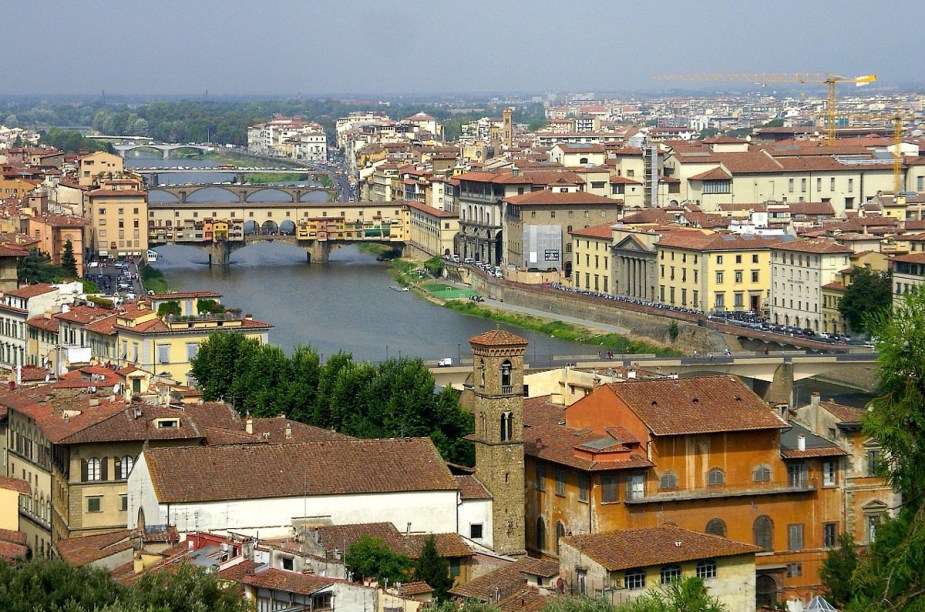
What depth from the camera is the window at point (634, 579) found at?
47.1 ft

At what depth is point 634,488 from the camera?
1706 centimetres

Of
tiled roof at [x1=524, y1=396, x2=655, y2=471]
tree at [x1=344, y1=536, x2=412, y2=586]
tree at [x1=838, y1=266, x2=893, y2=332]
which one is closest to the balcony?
tiled roof at [x1=524, y1=396, x2=655, y2=471]

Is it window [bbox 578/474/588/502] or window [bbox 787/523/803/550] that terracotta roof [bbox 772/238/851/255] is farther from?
window [bbox 578/474/588/502]

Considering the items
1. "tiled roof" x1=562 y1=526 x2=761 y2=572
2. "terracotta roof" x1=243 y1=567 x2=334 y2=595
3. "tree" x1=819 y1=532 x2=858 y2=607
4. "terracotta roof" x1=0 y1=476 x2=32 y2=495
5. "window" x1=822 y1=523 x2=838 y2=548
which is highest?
"terracotta roof" x1=243 y1=567 x2=334 y2=595

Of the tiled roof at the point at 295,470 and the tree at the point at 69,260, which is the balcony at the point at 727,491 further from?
the tree at the point at 69,260

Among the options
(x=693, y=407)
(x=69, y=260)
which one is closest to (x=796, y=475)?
(x=693, y=407)

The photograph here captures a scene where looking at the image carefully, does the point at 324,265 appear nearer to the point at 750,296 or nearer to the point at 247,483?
the point at 750,296

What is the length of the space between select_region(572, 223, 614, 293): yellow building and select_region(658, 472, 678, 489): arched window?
85.4ft

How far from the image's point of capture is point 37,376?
22.2 meters

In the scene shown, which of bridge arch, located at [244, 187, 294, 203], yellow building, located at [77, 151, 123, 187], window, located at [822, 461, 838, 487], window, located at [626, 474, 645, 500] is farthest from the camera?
bridge arch, located at [244, 187, 294, 203]

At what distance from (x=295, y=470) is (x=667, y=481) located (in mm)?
2926

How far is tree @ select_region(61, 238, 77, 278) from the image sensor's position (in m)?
41.4

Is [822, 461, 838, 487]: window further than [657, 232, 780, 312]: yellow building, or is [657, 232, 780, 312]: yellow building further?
[657, 232, 780, 312]: yellow building

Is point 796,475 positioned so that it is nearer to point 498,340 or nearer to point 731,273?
point 498,340
